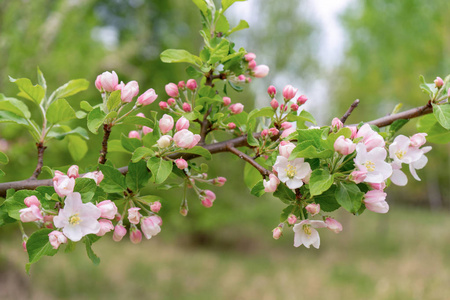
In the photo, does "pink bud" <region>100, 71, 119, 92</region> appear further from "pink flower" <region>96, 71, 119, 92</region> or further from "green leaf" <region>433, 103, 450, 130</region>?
"green leaf" <region>433, 103, 450, 130</region>

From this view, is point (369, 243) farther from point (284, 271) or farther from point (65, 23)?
point (65, 23)

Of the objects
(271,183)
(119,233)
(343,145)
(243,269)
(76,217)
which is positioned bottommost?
(243,269)

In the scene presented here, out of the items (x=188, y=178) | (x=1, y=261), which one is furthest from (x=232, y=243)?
(x=188, y=178)

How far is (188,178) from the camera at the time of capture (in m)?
0.86

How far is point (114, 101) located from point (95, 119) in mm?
49

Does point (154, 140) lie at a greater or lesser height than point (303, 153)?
lesser

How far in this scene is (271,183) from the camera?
69 cm

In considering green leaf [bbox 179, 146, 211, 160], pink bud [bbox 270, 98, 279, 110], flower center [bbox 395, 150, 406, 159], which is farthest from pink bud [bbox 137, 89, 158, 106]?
flower center [bbox 395, 150, 406, 159]

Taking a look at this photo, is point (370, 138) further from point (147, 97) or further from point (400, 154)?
point (147, 97)

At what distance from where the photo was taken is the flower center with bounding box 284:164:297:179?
681 millimetres

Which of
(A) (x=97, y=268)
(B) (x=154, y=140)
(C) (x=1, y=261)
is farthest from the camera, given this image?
(A) (x=97, y=268)

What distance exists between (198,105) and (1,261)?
16.9ft

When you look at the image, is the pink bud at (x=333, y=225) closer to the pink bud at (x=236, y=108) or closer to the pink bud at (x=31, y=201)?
the pink bud at (x=236, y=108)

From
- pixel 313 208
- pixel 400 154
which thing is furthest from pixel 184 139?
pixel 400 154
